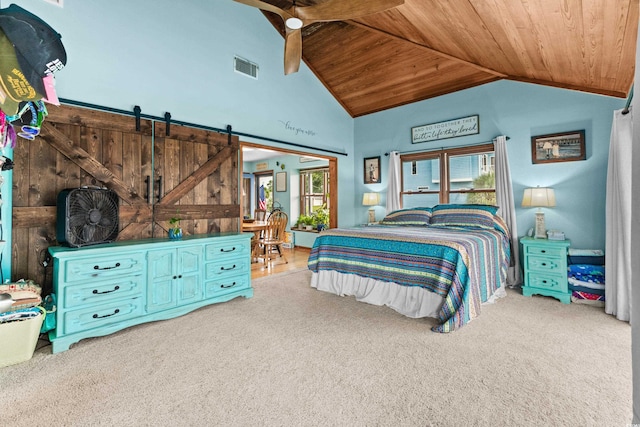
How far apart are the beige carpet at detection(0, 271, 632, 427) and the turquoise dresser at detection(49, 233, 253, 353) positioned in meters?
0.13

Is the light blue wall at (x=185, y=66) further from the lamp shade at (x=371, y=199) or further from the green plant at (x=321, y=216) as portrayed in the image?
the green plant at (x=321, y=216)

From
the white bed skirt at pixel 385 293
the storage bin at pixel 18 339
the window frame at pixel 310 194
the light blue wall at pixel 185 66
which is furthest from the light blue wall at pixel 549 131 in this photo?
the storage bin at pixel 18 339

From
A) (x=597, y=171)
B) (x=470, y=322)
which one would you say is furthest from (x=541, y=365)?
(x=597, y=171)

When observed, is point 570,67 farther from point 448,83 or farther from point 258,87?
point 258,87

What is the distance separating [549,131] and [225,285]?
4.37 metres

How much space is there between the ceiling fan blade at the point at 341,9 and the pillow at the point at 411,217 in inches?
105

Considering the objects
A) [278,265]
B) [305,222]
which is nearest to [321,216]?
[305,222]

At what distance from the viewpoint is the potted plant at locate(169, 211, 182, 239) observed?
304cm

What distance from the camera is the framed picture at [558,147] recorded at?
11.8ft

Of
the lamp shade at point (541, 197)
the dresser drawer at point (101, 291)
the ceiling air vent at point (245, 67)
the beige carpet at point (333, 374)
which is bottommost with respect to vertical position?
the beige carpet at point (333, 374)

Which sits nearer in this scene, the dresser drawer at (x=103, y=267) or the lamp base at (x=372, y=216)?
the dresser drawer at (x=103, y=267)

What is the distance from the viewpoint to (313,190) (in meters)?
7.37

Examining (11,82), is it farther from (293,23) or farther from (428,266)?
(428,266)

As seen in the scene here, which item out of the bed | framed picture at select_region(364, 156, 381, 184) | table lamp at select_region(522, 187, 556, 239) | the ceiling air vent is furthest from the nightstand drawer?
the ceiling air vent
